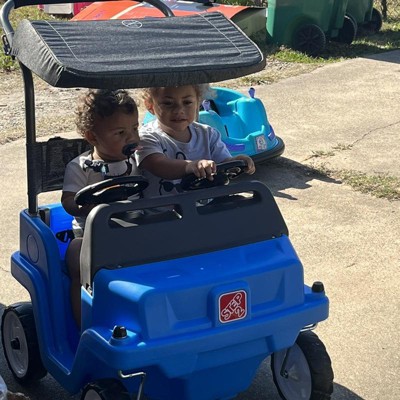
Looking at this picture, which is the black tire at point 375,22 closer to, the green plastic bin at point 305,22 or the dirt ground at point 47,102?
the green plastic bin at point 305,22

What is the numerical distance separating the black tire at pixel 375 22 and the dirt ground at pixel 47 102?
6.29 feet

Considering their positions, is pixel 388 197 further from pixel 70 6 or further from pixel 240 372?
pixel 70 6

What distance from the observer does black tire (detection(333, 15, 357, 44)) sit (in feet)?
31.5

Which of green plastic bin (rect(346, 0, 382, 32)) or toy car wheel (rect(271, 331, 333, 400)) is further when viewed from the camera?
green plastic bin (rect(346, 0, 382, 32))

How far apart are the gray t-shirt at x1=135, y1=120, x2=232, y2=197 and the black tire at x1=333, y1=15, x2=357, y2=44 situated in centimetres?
626

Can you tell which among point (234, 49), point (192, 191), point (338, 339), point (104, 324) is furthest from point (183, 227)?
point (338, 339)

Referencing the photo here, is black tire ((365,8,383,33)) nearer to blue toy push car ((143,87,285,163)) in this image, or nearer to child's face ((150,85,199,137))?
blue toy push car ((143,87,285,163))

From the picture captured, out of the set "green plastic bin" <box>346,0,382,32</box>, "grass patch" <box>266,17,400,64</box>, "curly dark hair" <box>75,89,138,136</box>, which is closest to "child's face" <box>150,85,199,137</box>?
"curly dark hair" <box>75,89,138,136</box>

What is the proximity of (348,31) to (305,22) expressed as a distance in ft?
1.80

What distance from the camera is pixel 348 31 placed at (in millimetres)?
9648

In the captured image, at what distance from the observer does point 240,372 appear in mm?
3146

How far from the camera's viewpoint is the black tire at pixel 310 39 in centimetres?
923

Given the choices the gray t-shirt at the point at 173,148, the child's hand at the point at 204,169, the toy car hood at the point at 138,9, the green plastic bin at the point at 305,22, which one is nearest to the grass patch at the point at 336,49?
the green plastic bin at the point at 305,22

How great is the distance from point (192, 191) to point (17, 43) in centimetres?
79
